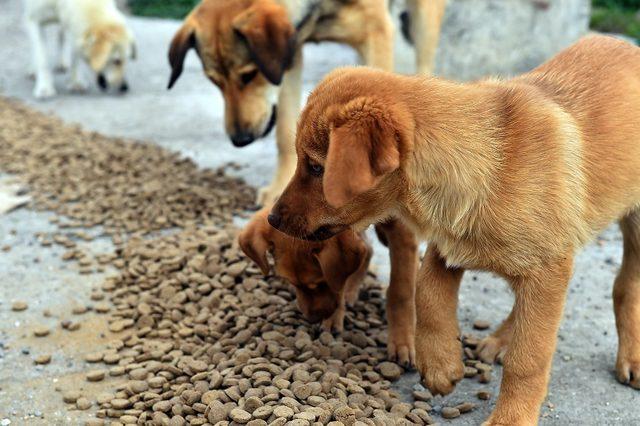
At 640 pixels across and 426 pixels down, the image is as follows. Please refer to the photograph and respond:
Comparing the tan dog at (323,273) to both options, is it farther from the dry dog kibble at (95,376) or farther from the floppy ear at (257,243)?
the dry dog kibble at (95,376)

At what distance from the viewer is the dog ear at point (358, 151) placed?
2.83 meters

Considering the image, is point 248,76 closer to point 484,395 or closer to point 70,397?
point 70,397

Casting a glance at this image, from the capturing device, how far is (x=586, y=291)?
5191 mm

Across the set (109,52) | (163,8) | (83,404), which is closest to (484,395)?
(83,404)

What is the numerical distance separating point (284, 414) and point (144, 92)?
9186 millimetres

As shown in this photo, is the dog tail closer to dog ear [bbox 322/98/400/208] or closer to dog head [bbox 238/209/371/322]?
dog head [bbox 238/209/371/322]

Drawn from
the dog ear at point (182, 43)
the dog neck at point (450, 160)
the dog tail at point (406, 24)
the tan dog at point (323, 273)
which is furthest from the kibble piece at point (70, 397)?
the dog tail at point (406, 24)

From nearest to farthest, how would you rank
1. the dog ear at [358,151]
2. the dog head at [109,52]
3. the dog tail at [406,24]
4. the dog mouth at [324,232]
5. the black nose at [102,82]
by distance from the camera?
the dog ear at [358,151] → the dog mouth at [324,232] → the dog tail at [406,24] → the dog head at [109,52] → the black nose at [102,82]

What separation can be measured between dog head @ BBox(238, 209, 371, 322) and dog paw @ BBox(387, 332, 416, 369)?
35cm

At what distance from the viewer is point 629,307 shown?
13.4ft

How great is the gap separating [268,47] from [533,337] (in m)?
3.31

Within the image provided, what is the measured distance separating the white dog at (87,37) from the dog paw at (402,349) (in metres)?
8.45

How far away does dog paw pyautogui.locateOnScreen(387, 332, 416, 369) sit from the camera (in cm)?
420

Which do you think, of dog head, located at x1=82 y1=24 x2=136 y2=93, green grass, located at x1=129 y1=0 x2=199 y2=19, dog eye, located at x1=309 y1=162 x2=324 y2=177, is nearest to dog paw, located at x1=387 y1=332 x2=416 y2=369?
dog eye, located at x1=309 y1=162 x2=324 y2=177
